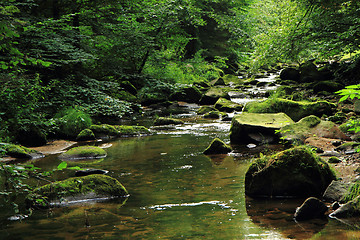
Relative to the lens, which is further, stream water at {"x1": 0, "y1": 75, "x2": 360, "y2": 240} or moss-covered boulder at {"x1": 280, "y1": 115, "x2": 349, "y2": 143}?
moss-covered boulder at {"x1": 280, "y1": 115, "x2": 349, "y2": 143}

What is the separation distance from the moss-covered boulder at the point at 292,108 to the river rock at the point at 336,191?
23.7 feet

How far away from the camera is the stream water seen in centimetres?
462

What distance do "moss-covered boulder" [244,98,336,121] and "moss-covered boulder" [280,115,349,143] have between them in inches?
97.4

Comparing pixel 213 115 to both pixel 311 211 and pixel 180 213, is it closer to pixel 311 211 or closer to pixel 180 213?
pixel 180 213

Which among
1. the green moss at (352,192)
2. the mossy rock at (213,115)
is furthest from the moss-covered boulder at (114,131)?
the green moss at (352,192)

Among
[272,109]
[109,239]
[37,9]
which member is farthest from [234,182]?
[37,9]

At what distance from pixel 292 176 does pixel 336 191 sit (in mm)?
699

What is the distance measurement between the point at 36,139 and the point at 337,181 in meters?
9.56

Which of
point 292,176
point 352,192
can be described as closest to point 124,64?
point 292,176

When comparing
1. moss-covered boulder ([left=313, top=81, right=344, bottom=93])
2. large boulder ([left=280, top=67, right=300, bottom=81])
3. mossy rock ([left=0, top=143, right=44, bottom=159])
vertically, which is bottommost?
mossy rock ([left=0, top=143, right=44, bottom=159])

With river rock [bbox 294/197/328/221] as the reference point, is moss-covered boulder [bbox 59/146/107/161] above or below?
below

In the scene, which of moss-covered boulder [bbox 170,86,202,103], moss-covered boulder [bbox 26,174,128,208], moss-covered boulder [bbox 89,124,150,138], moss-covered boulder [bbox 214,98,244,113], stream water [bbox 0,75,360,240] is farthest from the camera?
moss-covered boulder [bbox 170,86,202,103]

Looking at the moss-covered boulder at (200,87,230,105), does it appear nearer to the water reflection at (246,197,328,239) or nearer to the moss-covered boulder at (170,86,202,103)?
the moss-covered boulder at (170,86,202,103)

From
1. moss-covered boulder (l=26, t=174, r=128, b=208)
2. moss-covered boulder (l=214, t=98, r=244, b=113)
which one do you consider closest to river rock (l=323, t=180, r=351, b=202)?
moss-covered boulder (l=26, t=174, r=128, b=208)
